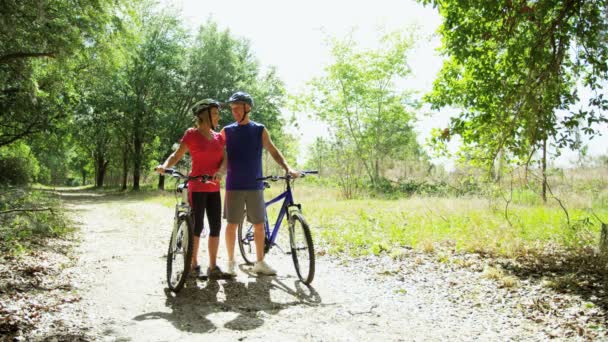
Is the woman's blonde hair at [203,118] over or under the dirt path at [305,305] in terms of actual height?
over

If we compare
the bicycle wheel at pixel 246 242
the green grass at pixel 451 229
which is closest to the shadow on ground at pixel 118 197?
the green grass at pixel 451 229

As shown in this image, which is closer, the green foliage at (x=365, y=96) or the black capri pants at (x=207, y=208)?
the black capri pants at (x=207, y=208)

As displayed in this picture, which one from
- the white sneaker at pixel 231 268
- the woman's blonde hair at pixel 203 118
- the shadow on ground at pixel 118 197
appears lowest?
the shadow on ground at pixel 118 197

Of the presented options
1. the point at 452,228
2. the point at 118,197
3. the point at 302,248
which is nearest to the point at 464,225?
the point at 452,228

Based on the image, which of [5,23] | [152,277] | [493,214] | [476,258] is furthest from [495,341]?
[5,23]

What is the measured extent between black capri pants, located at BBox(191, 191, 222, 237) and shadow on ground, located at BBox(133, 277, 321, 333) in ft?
2.06

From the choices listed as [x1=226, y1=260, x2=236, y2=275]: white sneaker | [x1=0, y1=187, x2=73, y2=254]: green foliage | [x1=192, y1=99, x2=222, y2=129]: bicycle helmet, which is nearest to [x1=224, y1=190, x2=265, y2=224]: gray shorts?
[x1=226, y1=260, x2=236, y2=275]: white sneaker

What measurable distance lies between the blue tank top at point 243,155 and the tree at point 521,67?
387 centimetres

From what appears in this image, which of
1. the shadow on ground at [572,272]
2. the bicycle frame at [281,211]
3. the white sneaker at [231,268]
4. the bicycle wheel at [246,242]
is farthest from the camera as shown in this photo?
the bicycle wheel at [246,242]

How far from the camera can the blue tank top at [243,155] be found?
518 cm

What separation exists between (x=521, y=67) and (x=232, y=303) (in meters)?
5.66

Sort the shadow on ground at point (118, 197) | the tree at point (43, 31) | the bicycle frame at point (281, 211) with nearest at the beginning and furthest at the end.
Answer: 1. the bicycle frame at point (281, 211)
2. the tree at point (43, 31)
3. the shadow on ground at point (118, 197)

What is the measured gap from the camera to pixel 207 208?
5375 mm

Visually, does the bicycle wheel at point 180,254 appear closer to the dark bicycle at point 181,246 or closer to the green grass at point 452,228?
the dark bicycle at point 181,246
